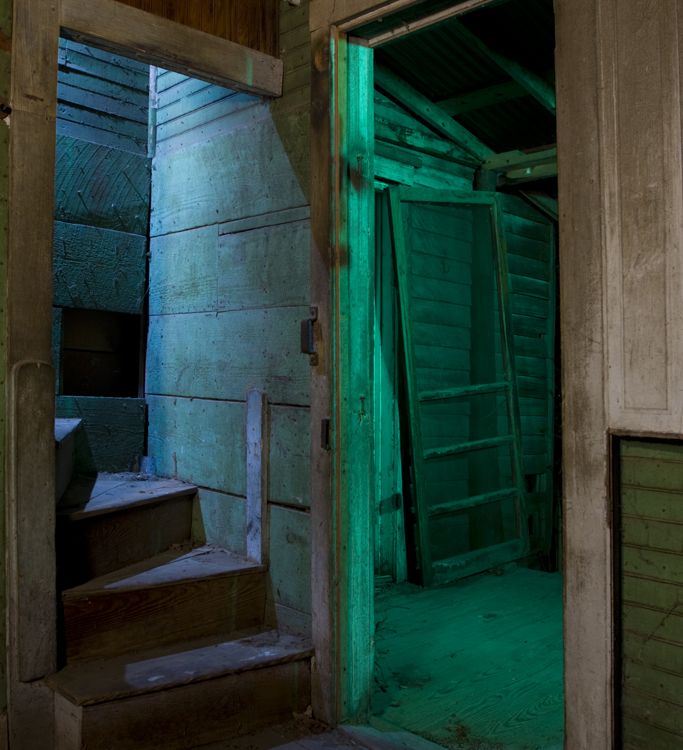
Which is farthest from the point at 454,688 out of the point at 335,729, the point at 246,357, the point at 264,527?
the point at 246,357

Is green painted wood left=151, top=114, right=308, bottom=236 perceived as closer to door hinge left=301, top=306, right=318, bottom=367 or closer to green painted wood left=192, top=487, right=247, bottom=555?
door hinge left=301, top=306, right=318, bottom=367

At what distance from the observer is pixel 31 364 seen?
7.38 ft

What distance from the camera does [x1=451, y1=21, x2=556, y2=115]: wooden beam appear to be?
12.6 ft

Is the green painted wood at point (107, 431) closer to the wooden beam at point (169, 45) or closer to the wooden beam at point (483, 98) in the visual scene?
the wooden beam at point (169, 45)

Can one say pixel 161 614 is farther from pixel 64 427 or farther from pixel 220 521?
pixel 64 427

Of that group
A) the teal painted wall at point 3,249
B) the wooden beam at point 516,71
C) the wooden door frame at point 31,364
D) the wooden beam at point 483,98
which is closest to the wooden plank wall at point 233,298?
the wooden door frame at point 31,364

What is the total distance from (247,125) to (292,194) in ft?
1.37

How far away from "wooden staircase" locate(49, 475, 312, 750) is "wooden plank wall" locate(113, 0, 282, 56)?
5.72ft

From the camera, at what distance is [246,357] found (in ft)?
9.55

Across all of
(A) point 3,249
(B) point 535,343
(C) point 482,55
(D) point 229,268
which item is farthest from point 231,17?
(B) point 535,343

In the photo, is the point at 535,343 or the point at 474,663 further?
the point at 535,343

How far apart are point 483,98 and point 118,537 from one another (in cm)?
324

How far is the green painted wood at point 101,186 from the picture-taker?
10.9 ft

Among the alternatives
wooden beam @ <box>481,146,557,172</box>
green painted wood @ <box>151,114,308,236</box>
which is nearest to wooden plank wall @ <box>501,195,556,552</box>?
wooden beam @ <box>481,146,557,172</box>
